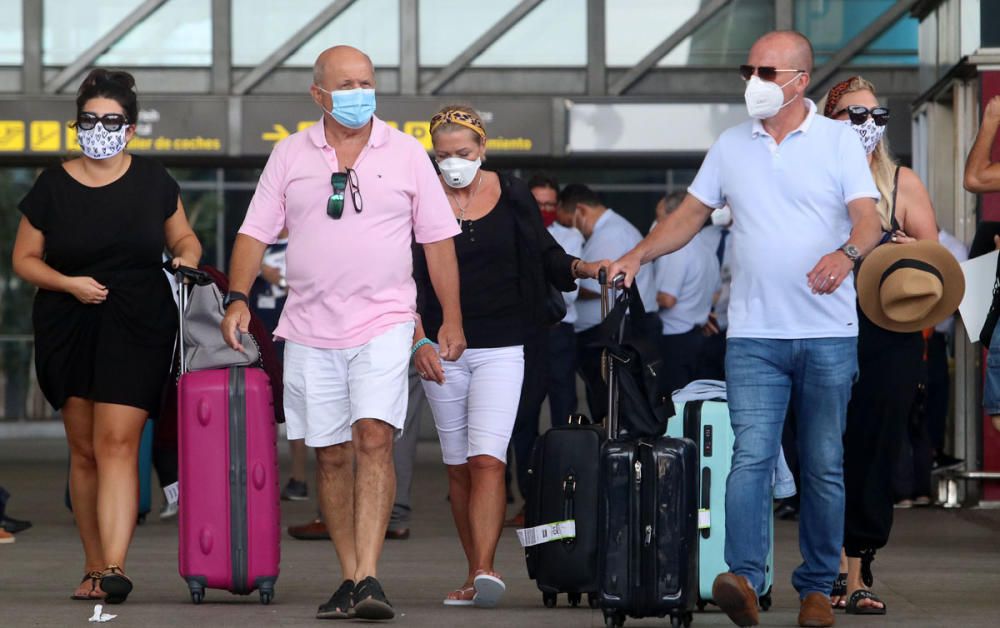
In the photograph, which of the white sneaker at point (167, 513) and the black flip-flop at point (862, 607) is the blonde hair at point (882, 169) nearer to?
the black flip-flop at point (862, 607)

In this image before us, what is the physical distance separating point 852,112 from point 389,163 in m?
1.74

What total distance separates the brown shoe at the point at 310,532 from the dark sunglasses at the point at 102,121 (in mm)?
3241

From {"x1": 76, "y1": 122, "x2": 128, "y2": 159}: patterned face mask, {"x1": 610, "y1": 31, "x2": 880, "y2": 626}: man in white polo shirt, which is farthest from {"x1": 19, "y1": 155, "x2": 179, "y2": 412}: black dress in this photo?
{"x1": 610, "y1": 31, "x2": 880, "y2": 626}: man in white polo shirt

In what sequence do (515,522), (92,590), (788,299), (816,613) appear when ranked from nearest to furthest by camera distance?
(788,299)
(816,613)
(92,590)
(515,522)

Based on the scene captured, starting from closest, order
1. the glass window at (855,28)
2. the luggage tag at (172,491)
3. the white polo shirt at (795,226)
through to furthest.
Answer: the white polo shirt at (795,226) → the luggage tag at (172,491) → the glass window at (855,28)

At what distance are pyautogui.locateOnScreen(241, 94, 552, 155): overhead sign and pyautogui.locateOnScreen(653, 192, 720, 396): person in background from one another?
2987 mm

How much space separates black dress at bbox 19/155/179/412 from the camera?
24.3 ft

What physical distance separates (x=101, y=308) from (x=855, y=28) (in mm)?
11290

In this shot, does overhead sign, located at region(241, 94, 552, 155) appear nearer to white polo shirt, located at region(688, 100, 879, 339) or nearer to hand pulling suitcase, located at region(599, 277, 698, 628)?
white polo shirt, located at region(688, 100, 879, 339)

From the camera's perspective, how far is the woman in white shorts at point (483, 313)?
7.40 m

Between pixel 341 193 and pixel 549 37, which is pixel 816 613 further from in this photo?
pixel 549 37

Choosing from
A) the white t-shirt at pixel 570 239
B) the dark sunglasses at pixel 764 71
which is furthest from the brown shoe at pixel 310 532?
the dark sunglasses at pixel 764 71

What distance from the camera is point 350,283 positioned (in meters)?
6.76

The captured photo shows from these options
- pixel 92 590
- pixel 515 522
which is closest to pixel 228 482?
pixel 92 590
